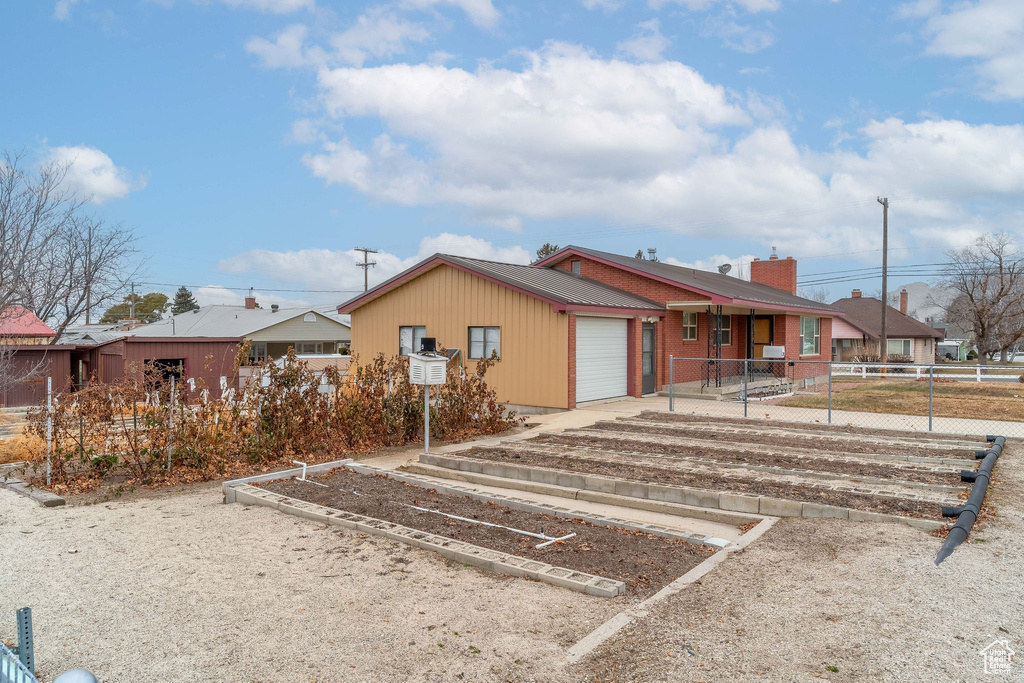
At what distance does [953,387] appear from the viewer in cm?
2259

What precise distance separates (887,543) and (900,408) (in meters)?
12.1

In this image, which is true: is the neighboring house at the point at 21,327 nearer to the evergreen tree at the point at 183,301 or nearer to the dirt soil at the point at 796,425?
the dirt soil at the point at 796,425

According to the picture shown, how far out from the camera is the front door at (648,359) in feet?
61.2

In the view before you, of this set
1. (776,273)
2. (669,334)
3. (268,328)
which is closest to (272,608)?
(669,334)

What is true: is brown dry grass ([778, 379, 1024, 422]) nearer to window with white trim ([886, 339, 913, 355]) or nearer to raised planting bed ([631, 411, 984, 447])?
raised planting bed ([631, 411, 984, 447])

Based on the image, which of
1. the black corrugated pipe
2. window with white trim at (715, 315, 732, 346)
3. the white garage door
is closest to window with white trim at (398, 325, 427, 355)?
the white garage door

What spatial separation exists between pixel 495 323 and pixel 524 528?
1075cm

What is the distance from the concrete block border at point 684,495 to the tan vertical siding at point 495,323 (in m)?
6.49

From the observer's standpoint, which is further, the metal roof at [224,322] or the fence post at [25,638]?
the metal roof at [224,322]

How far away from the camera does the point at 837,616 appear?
439cm

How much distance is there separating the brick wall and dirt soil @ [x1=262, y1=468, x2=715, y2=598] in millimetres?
25729

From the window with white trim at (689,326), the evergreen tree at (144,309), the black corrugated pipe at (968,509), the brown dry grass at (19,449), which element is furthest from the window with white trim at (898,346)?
the evergreen tree at (144,309)

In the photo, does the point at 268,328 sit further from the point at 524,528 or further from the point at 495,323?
the point at 524,528

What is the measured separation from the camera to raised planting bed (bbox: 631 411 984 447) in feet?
37.1
